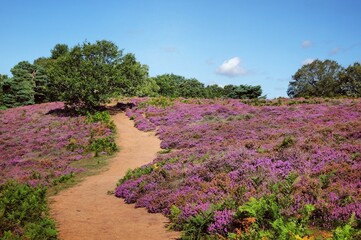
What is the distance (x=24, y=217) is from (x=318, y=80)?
85939 mm

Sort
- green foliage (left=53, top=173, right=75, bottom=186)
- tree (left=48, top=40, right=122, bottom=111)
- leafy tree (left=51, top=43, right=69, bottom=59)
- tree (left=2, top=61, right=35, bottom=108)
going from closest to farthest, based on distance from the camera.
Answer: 1. green foliage (left=53, top=173, right=75, bottom=186)
2. tree (left=48, top=40, right=122, bottom=111)
3. tree (left=2, top=61, right=35, bottom=108)
4. leafy tree (left=51, top=43, right=69, bottom=59)

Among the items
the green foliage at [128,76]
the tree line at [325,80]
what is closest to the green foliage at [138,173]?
the green foliage at [128,76]

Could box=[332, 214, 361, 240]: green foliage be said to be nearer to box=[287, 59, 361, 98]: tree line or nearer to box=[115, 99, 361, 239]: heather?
box=[115, 99, 361, 239]: heather

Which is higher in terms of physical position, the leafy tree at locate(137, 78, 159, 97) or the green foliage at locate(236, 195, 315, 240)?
the leafy tree at locate(137, 78, 159, 97)

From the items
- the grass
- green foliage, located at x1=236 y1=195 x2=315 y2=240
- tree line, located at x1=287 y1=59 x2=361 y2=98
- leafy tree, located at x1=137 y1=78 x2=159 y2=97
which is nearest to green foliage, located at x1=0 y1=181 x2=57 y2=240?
the grass

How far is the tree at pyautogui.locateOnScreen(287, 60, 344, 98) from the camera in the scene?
7950cm

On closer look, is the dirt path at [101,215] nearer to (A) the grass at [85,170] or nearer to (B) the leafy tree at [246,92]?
(A) the grass at [85,170]

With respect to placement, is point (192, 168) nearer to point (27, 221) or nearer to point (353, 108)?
point (27, 221)

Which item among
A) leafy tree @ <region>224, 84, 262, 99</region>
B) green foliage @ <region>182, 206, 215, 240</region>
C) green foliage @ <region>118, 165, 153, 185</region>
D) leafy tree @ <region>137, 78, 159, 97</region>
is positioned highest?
leafy tree @ <region>137, 78, 159, 97</region>

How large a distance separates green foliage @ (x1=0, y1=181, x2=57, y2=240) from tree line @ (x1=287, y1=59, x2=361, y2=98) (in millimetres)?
74369

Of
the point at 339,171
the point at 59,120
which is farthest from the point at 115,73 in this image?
the point at 339,171

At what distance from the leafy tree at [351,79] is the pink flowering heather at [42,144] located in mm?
69517

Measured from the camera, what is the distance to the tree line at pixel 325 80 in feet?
254

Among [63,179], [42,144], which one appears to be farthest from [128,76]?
[63,179]
